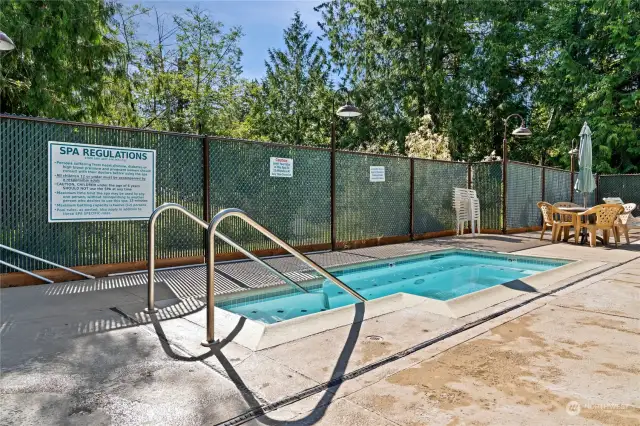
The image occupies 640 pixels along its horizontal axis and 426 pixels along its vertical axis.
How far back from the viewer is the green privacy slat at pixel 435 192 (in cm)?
1011

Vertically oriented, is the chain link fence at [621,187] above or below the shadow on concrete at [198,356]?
above

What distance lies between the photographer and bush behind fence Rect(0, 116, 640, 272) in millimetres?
4934

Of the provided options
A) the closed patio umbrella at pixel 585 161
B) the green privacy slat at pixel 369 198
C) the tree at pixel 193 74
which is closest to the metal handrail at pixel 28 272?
the green privacy slat at pixel 369 198

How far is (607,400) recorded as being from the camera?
2.22m

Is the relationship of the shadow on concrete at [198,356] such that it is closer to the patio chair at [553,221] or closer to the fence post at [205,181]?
the fence post at [205,181]

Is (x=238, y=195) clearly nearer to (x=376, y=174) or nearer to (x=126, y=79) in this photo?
(x=376, y=174)

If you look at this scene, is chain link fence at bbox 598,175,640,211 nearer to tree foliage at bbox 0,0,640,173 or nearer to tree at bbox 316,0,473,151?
tree foliage at bbox 0,0,640,173

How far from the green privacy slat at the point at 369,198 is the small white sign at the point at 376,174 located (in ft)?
0.23

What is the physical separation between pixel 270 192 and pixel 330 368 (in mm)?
4893

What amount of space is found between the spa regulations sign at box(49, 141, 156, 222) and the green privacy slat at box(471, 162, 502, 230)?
872 centimetres

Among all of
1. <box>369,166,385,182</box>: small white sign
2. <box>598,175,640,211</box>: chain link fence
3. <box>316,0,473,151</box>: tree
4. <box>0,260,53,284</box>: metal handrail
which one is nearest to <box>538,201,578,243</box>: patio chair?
<box>369,166,385,182</box>: small white sign

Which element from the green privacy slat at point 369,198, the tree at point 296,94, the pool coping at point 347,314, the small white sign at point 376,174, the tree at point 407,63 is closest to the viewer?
the pool coping at point 347,314

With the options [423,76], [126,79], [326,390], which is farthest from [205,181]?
[423,76]

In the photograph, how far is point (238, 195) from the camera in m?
6.81
